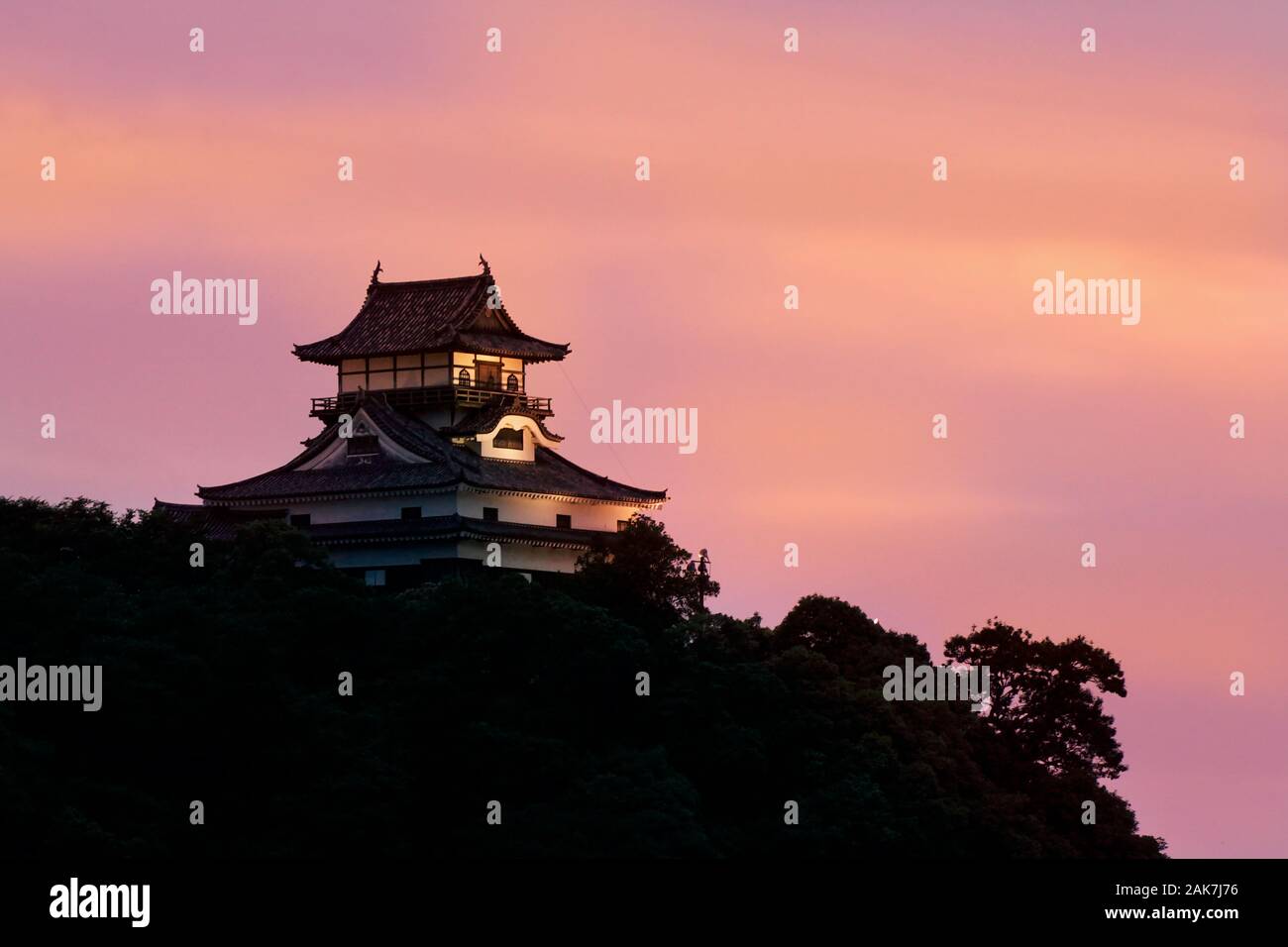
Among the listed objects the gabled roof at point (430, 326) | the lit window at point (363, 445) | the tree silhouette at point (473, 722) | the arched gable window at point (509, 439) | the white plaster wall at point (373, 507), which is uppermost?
the gabled roof at point (430, 326)

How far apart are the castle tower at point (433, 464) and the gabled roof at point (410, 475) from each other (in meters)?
0.05

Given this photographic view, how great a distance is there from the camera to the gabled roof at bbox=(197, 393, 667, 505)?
72562mm

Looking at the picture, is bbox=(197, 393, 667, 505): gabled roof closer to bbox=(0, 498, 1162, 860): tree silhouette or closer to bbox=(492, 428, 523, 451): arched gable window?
bbox=(492, 428, 523, 451): arched gable window

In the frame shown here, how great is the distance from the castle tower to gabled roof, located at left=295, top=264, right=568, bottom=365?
56 mm

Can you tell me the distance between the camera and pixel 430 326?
77625 mm

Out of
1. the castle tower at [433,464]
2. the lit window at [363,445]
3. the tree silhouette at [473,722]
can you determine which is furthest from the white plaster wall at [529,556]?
the lit window at [363,445]

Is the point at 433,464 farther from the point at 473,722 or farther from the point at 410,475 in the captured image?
the point at 473,722

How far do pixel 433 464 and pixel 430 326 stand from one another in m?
6.31

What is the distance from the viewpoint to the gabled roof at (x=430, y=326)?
77062 millimetres

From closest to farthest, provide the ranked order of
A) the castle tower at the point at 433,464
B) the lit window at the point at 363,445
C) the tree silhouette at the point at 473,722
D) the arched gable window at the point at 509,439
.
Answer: the tree silhouette at the point at 473,722 < the castle tower at the point at 433,464 < the lit window at the point at 363,445 < the arched gable window at the point at 509,439

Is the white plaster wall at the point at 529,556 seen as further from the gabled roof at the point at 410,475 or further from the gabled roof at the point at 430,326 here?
the gabled roof at the point at 430,326
